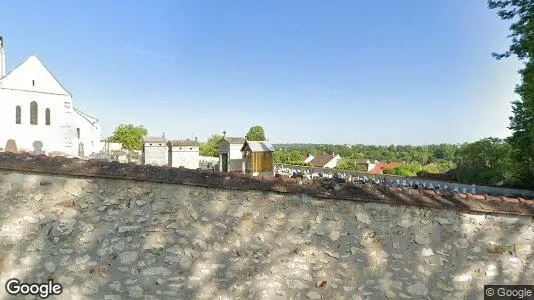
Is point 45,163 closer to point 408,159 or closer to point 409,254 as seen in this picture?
point 409,254

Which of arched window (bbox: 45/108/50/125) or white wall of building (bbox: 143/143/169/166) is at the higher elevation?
arched window (bbox: 45/108/50/125)

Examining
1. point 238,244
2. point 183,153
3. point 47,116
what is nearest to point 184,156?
point 183,153

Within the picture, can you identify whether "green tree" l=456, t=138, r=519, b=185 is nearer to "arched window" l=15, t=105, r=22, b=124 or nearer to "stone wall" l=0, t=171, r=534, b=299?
"stone wall" l=0, t=171, r=534, b=299

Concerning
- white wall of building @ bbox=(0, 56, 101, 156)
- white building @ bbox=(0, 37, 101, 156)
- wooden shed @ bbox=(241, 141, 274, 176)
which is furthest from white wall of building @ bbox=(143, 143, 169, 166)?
white wall of building @ bbox=(0, 56, 101, 156)

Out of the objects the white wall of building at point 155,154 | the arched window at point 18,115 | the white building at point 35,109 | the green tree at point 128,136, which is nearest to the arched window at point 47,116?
the white building at point 35,109

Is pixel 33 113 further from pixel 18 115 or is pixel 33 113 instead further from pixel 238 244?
pixel 238 244
